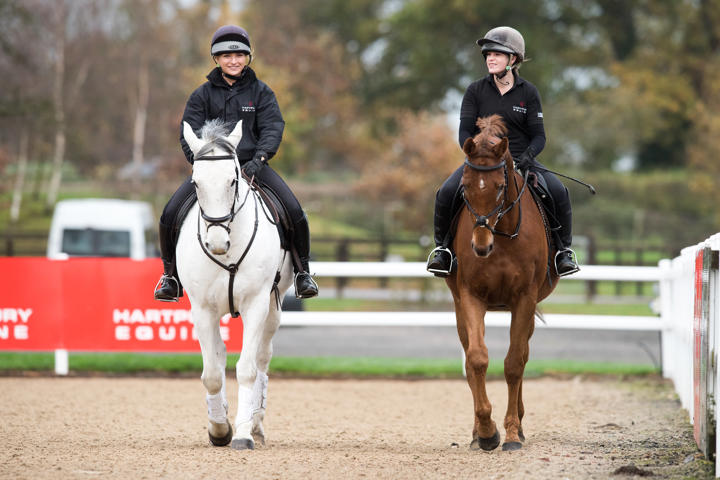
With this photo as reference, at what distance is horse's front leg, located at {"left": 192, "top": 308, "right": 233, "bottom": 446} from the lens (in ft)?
25.6

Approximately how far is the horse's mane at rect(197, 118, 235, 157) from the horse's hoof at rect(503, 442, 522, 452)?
3.10 m

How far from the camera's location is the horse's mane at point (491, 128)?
7320mm

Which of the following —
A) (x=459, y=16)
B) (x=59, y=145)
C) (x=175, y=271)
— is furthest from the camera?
(x=459, y=16)

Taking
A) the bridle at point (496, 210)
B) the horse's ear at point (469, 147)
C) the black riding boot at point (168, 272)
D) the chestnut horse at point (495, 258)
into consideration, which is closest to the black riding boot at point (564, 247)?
the chestnut horse at point (495, 258)

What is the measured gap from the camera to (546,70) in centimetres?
4472

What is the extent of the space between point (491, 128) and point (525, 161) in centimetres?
72

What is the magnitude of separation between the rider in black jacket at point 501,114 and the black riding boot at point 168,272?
2135 millimetres

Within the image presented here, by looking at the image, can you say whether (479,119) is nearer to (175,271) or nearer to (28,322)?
(175,271)

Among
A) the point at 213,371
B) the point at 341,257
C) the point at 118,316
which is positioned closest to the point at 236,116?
the point at 213,371

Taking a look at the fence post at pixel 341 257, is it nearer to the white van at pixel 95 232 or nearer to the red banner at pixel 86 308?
the white van at pixel 95 232

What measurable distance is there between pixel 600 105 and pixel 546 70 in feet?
12.1

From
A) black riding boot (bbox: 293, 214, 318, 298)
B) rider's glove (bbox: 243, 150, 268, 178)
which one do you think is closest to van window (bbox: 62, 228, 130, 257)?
black riding boot (bbox: 293, 214, 318, 298)

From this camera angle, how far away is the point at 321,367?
13.8m

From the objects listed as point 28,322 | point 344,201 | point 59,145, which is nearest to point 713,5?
point 344,201
